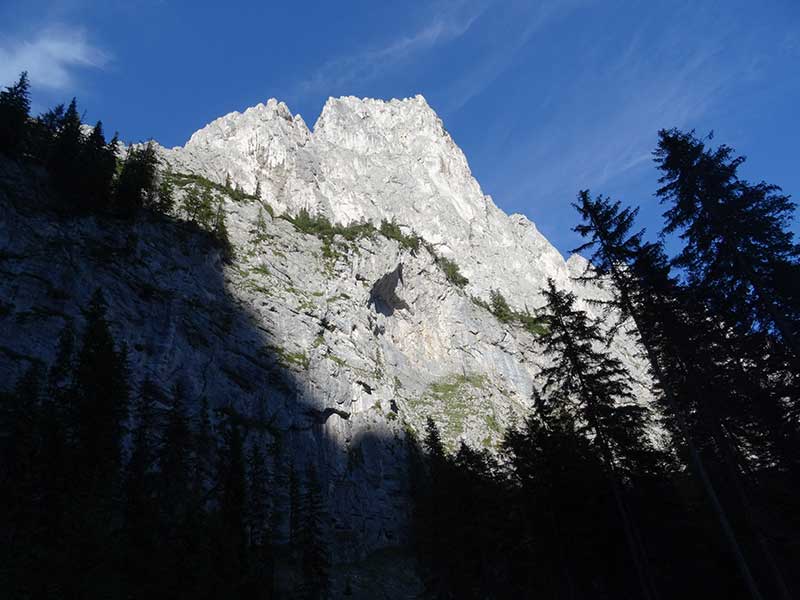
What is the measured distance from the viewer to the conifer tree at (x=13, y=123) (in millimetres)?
48906

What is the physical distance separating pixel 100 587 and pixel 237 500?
75.7ft

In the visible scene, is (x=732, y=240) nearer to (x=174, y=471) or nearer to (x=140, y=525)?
(x=140, y=525)

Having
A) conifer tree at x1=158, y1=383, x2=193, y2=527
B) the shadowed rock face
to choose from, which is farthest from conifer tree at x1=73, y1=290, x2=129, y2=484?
the shadowed rock face

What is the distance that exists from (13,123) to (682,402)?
2508 inches

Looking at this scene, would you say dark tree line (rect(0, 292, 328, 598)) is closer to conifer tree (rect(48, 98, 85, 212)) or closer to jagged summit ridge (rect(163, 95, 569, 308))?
conifer tree (rect(48, 98, 85, 212))

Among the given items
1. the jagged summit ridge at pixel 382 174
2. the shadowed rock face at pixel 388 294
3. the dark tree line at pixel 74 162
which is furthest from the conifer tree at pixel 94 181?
the shadowed rock face at pixel 388 294

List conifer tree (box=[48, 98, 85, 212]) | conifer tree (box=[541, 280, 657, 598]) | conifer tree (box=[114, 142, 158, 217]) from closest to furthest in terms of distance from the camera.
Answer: conifer tree (box=[541, 280, 657, 598])
conifer tree (box=[48, 98, 85, 212])
conifer tree (box=[114, 142, 158, 217])

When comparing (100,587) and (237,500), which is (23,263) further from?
(100,587)

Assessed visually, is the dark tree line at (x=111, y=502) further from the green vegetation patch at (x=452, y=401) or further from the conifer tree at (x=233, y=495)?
the green vegetation patch at (x=452, y=401)

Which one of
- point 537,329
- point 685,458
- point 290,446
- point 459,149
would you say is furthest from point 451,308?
point 459,149

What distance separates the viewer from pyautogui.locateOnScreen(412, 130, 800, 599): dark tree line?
755 inches

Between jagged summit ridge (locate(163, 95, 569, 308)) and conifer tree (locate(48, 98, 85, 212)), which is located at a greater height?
jagged summit ridge (locate(163, 95, 569, 308))

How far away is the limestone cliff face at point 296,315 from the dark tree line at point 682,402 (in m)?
19.1

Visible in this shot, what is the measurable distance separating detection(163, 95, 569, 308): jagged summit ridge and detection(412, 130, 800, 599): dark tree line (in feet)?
302
